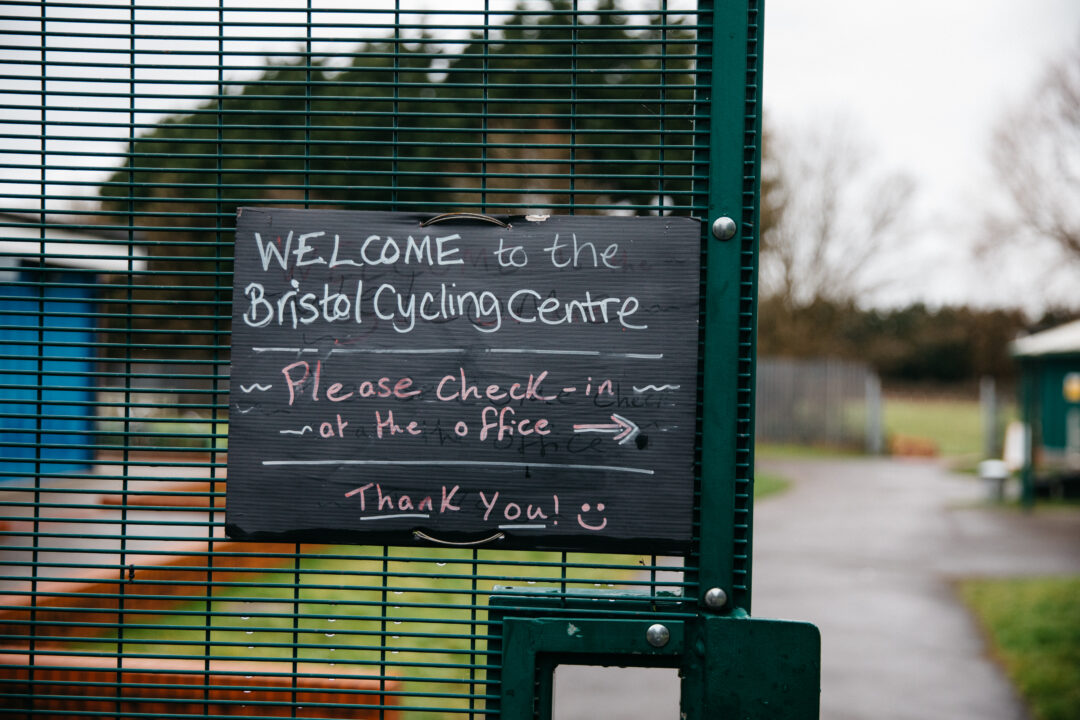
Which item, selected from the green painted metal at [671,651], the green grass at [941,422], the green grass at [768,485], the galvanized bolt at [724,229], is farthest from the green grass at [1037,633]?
the green grass at [941,422]

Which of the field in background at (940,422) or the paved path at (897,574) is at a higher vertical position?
the field in background at (940,422)

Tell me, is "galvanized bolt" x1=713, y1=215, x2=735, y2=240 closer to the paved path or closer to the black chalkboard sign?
the black chalkboard sign

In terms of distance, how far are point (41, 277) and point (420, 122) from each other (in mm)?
2890

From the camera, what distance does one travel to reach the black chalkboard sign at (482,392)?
2471 millimetres

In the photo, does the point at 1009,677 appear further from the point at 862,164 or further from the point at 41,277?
the point at 862,164

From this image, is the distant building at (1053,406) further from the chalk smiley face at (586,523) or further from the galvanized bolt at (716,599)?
the chalk smiley face at (586,523)

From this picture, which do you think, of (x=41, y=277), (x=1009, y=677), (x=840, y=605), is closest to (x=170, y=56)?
(x=41, y=277)

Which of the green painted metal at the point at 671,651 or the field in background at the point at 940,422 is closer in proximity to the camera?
the green painted metal at the point at 671,651

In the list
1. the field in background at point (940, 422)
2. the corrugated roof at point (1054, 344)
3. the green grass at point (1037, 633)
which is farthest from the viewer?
the field in background at point (940, 422)

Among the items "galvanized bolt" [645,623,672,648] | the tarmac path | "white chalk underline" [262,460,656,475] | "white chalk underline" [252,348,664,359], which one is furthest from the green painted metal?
the tarmac path

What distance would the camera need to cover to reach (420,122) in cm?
514

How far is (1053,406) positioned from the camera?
13.1 metres

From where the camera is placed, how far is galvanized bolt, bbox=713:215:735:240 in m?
2.53

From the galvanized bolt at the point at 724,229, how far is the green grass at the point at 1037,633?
3.99m
